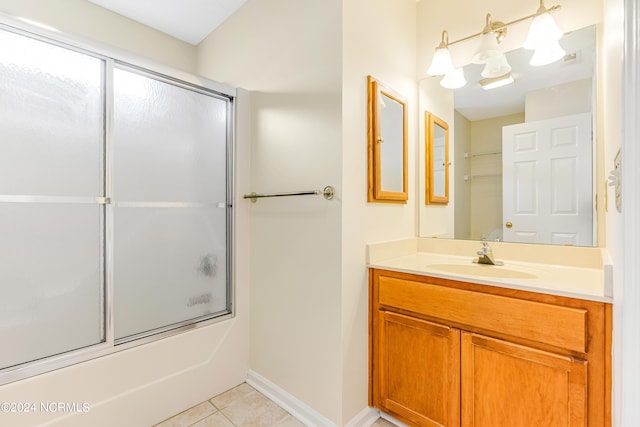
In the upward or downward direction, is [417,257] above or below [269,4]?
below

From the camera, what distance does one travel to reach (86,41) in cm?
135

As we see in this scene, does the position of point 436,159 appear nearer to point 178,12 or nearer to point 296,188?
point 296,188

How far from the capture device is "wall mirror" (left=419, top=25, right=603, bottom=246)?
1.46 m

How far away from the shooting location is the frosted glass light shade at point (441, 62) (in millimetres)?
1788

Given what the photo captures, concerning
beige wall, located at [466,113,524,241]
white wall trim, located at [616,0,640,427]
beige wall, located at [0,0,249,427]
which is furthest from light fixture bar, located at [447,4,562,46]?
beige wall, located at [0,0,249,427]

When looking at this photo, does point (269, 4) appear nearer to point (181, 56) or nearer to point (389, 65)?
point (389, 65)

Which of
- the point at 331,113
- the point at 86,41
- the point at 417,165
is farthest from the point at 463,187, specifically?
the point at 86,41

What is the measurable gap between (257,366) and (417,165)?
5.51ft

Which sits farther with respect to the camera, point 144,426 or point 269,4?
point 269,4

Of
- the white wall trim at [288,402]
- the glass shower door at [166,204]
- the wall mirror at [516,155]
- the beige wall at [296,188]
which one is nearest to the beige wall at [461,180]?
the wall mirror at [516,155]

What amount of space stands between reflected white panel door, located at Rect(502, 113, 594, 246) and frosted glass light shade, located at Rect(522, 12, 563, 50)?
1.28 feet

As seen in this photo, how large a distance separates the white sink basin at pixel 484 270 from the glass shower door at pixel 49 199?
1.70 meters

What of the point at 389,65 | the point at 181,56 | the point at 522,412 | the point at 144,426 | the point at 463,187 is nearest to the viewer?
the point at 522,412

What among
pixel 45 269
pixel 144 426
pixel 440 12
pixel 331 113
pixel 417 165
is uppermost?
pixel 440 12
